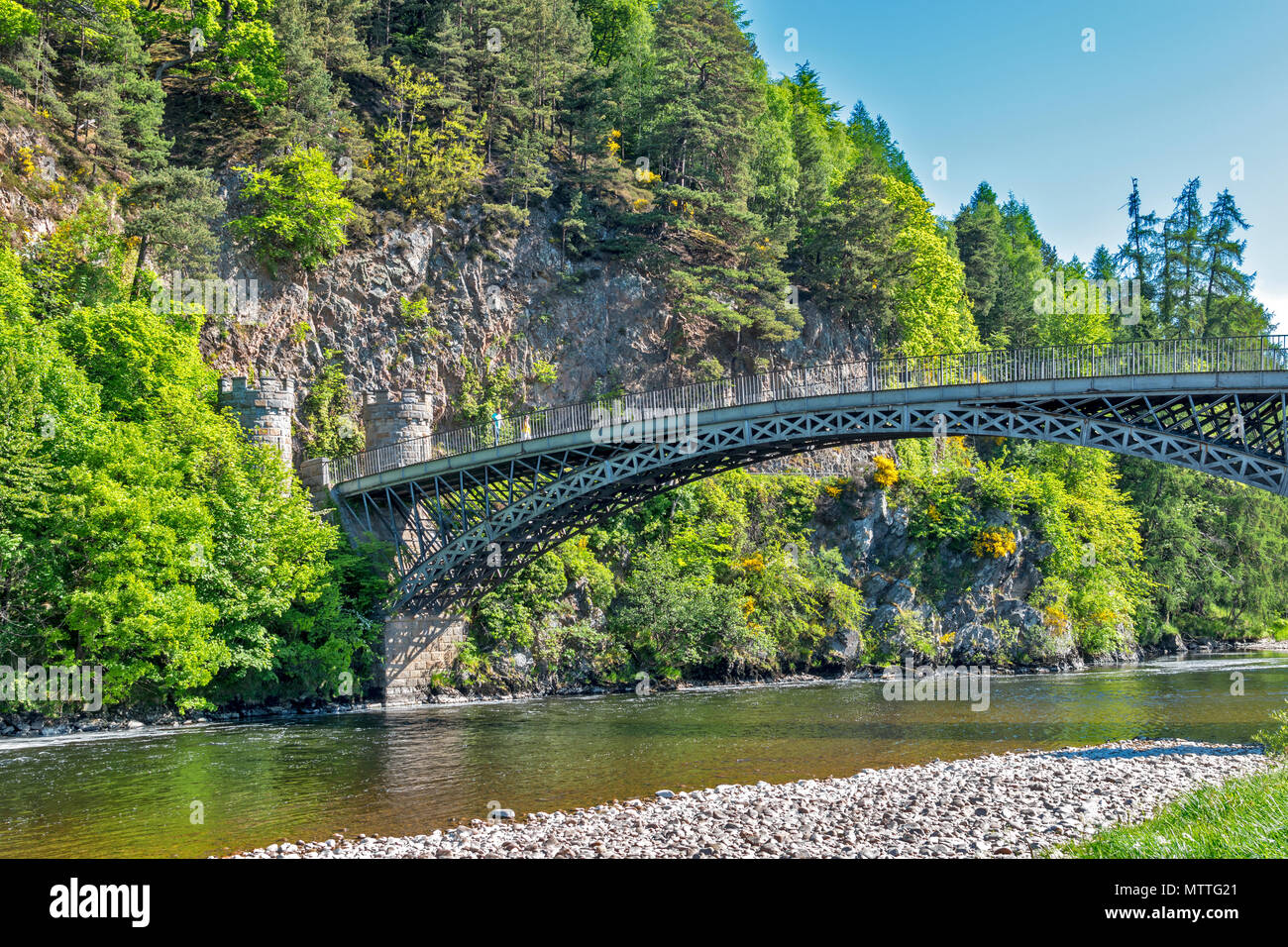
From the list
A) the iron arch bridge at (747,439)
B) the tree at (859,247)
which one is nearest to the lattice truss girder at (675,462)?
the iron arch bridge at (747,439)

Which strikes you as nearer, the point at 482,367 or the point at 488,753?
the point at 488,753

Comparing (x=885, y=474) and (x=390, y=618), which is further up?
(x=885, y=474)

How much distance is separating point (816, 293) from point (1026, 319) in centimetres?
1894

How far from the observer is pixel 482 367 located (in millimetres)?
38719

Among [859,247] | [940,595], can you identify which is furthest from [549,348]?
[940,595]

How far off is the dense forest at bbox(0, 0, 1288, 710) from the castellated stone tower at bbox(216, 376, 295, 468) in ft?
2.17

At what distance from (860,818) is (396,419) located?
25482 mm

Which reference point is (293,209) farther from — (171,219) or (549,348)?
(549,348)

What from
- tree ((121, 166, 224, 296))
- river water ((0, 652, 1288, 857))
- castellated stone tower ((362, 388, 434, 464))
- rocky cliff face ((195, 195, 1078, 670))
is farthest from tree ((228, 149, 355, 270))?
river water ((0, 652, 1288, 857))

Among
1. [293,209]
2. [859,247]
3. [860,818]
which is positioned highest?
[859,247]

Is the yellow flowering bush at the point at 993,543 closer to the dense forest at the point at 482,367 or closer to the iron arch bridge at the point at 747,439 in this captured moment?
the dense forest at the point at 482,367

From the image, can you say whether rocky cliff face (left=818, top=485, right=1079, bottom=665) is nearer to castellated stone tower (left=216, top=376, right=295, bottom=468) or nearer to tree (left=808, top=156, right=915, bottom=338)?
tree (left=808, top=156, right=915, bottom=338)

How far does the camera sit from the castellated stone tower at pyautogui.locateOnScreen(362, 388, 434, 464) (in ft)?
112
